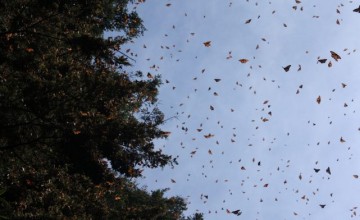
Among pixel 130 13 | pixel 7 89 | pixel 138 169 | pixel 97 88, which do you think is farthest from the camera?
pixel 130 13

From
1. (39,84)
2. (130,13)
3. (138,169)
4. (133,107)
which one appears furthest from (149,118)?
(39,84)

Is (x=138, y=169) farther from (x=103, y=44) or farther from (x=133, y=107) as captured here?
(x=103, y=44)

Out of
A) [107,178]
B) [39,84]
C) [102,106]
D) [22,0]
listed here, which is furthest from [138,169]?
[22,0]

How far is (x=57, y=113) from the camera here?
9.87m

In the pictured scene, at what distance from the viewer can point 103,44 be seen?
9336mm

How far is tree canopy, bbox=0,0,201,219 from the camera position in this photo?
9633 millimetres

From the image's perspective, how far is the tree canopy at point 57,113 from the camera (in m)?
9.63

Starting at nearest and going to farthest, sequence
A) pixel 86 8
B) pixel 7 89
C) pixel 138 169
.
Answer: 1. pixel 7 89
2. pixel 86 8
3. pixel 138 169

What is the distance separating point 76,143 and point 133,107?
10.9ft

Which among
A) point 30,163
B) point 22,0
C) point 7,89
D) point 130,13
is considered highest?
point 130,13

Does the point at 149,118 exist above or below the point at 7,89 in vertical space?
above

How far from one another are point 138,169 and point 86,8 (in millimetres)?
5353

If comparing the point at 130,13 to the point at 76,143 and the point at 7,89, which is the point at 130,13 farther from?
the point at 7,89

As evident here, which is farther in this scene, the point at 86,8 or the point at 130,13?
the point at 130,13
